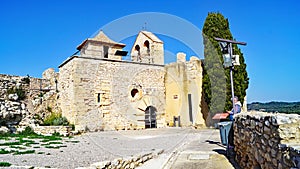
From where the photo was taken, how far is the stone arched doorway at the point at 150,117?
58.1 feet

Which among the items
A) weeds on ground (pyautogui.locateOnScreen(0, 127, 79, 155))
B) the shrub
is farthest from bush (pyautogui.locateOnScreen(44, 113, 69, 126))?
the shrub

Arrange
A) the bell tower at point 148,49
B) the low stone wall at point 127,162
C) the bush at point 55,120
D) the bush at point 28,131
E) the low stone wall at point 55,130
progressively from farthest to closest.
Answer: the bell tower at point 148,49 → the bush at point 55,120 → the bush at point 28,131 → the low stone wall at point 55,130 → the low stone wall at point 127,162

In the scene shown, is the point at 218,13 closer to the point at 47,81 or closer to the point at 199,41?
the point at 199,41

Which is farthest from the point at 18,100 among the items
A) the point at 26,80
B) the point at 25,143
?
the point at 25,143

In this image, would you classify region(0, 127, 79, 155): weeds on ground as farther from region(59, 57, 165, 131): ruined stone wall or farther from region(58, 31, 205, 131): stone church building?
region(58, 31, 205, 131): stone church building

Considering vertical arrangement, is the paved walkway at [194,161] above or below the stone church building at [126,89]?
below

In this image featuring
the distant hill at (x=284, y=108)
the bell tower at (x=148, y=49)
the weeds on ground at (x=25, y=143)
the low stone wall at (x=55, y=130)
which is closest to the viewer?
the distant hill at (x=284, y=108)

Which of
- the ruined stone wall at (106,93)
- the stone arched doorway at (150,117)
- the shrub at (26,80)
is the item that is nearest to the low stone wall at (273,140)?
the ruined stone wall at (106,93)

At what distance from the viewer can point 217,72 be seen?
1555cm

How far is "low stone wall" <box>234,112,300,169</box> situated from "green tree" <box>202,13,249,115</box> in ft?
35.4

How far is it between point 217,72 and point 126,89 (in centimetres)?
576

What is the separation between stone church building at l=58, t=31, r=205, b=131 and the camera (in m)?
15.1

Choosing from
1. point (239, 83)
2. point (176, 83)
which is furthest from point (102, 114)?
point (239, 83)

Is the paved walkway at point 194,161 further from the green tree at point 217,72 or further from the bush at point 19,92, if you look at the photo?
the bush at point 19,92
